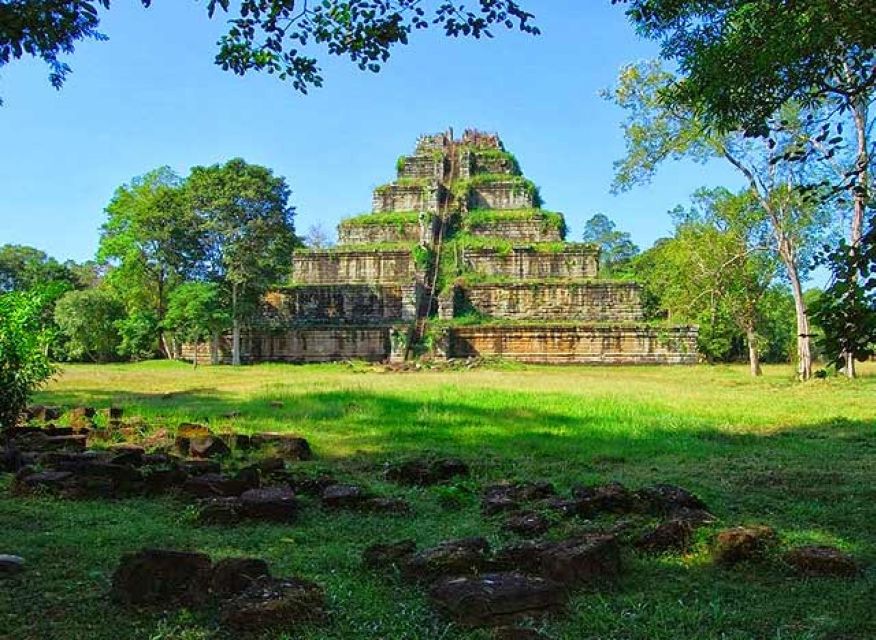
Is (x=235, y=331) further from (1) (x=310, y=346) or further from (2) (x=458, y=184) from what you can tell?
(2) (x=458, y=184)

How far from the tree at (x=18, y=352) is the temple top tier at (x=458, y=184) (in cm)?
2739

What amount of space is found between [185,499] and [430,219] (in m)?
29.9

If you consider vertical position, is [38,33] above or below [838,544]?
above

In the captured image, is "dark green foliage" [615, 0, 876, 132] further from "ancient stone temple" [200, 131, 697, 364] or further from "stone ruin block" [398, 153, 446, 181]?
"stone ruin block" [398, 153, 446, 181]

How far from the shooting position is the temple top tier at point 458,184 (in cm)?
3759

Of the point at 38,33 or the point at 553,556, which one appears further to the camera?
the point at 38,33

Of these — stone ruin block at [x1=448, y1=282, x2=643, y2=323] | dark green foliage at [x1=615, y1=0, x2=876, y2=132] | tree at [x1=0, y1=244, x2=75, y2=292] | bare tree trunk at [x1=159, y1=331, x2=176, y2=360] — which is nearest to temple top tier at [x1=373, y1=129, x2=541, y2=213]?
stone ruin block at [x1=448, y1=282, x2=643, y2=323]

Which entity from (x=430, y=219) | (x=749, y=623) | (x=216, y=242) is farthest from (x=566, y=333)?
(x=749, y=623)

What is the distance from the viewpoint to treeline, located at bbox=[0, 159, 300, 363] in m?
31.0

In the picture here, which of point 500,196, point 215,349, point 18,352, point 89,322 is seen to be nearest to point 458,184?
point 500,196

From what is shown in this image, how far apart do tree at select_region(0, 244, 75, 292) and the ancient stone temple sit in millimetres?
25462

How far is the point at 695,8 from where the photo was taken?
684 cm

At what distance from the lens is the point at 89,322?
36.2 m

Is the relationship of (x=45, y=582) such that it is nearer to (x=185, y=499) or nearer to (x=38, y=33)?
(x=185, y=499)
